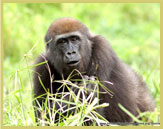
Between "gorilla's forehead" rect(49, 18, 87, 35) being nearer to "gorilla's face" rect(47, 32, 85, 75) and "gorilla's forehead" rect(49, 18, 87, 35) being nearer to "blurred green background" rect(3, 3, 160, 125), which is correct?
"gorilla's face" rect(47, 32, 85, 75)

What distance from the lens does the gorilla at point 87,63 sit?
542 centimetres

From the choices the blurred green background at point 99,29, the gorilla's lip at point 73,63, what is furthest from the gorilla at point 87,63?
the blurred green background at point 99,29

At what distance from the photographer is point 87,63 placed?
5.53 metres

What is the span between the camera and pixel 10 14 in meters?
9.01

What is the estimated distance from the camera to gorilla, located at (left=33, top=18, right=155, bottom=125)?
5422mm

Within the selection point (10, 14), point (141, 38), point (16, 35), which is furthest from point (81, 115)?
point (141, 38)

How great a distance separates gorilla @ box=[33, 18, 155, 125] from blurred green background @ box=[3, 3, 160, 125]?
1.13 m

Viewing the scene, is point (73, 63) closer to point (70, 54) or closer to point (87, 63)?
point (70, 54)

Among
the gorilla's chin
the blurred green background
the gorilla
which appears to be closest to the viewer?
the gorilla's chin

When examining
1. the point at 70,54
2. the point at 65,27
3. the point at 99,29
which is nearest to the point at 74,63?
the point at 70,54

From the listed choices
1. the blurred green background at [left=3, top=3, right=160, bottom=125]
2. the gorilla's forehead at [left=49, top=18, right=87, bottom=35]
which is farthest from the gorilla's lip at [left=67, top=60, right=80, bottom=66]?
the blurred green background at [left=3, top=3, right=160, bottom=125]

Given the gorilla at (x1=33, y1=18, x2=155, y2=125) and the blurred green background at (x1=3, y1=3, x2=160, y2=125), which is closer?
the gorilla at (x1=33, y1=18, x2=155, y2=125)

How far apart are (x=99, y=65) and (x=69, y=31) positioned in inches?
27.1

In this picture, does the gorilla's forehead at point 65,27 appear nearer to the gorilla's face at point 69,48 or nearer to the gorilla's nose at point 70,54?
the gorilla's face at point 69,48
